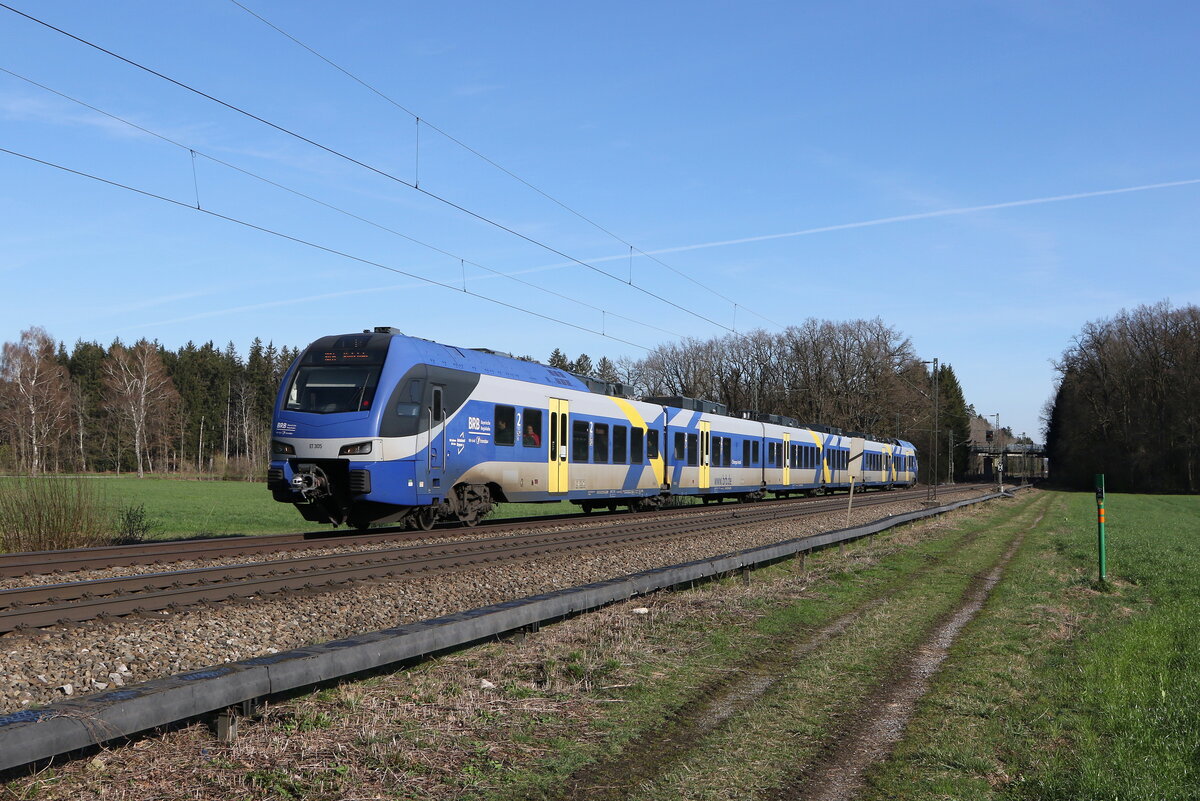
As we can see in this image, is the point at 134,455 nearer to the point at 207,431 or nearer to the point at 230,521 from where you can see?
the point at 207,431

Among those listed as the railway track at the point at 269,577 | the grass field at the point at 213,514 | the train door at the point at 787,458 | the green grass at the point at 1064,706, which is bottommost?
the grass field at the point at 213,514

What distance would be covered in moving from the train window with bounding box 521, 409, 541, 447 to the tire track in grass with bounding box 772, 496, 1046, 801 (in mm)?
13096

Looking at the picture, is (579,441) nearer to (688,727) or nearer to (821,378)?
(688,727)

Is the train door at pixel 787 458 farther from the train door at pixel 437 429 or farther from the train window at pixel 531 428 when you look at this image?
the train door at pixel 437 429

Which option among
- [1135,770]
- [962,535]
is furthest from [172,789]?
[962,535]

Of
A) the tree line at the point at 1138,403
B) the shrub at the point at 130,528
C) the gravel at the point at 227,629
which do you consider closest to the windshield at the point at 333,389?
the shrub at the point at 130,528

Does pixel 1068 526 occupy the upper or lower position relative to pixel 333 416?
lower

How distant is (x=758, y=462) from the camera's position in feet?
131

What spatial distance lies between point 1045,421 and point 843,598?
492 ft

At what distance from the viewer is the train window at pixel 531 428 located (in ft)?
71.6

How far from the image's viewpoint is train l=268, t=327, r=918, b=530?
17.2m

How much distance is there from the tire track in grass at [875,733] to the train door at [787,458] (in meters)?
33.8

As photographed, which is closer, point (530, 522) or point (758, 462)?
point (530, 522)

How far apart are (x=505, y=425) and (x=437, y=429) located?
2685 millimetres
